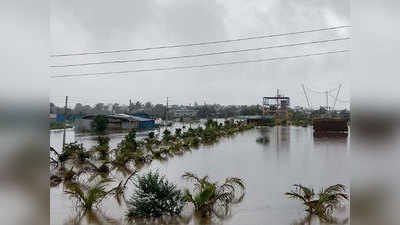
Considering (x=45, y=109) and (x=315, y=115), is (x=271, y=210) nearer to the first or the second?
(x=45, y=109)

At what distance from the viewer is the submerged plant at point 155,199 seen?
278 centimetres

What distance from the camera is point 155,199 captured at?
2766 mm

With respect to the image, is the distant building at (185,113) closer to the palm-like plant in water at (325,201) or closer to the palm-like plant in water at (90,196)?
the palm-like plant in water at (90,196)

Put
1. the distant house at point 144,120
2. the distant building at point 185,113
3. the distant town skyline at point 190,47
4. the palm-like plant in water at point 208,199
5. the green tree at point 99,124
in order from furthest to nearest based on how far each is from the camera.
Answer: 1. the distant building at point 185,113
2. the distant house at point 144,120
3. the green tree at point 99,124
4. the distant town skyline at point 190,47
5. the palm-like plant in water at point 208,199

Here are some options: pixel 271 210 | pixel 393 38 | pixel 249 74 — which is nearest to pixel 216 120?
pixel 249 74

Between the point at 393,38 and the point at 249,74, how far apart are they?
9.48m

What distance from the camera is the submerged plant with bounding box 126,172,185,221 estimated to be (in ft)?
9.12

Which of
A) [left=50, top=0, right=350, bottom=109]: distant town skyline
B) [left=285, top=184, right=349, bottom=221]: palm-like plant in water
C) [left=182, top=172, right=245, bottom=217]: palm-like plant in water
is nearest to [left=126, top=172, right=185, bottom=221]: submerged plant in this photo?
[left=182, top=172, right=245, bottom=217]: palm-like plant in water

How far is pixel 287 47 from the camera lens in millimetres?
7969

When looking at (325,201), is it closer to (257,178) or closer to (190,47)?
(257,178)

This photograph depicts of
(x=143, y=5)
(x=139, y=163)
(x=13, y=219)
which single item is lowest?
(x=139, y=163)

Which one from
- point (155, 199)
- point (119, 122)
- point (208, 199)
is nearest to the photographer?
point (155, 199)

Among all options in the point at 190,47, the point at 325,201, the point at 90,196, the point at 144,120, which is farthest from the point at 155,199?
the point at 144,120

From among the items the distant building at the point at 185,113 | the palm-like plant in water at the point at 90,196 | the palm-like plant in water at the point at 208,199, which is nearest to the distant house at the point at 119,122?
the distant building at the point at 185,113
